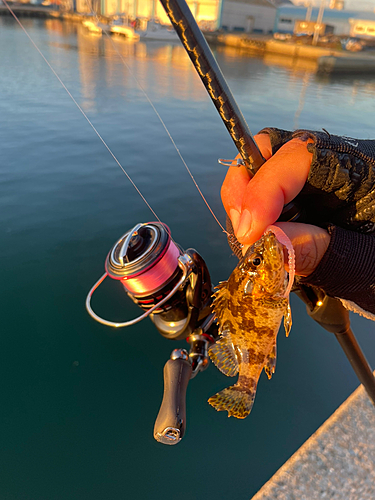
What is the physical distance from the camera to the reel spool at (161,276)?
9.12 feet

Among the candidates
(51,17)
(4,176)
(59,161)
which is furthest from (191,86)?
(51,17)

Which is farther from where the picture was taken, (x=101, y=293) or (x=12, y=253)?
(x=12, y=253)

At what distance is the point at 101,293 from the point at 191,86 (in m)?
16.7

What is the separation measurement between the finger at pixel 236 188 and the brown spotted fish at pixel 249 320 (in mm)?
257

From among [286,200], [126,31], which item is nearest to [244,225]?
[286,200]

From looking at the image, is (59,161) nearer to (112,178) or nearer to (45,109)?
(112,178)

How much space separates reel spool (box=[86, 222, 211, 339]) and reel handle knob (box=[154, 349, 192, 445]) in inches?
19.5

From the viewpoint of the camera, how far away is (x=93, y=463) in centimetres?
304

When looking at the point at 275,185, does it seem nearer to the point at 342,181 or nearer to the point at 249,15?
the point at 342,181

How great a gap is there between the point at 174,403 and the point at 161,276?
1.06 meters

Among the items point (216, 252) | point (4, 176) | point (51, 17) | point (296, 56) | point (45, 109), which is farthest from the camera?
point (51, 17)

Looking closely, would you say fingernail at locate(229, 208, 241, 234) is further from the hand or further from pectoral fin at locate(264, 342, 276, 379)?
pectoral fin at locate(264, 342, 276, 379)

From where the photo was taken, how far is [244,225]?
6.79 ft

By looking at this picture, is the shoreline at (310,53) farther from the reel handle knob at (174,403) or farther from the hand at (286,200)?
the reel handle knob at (174,403)
